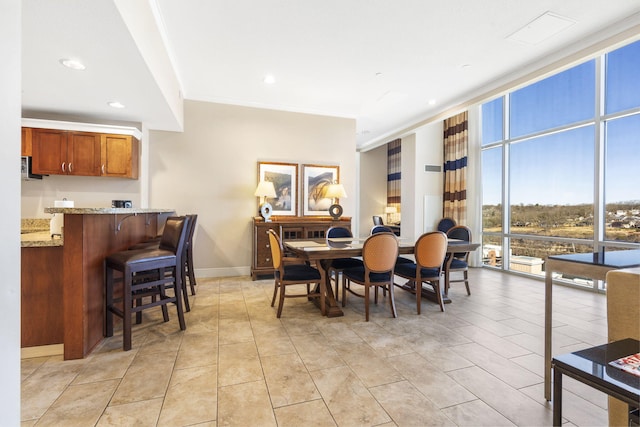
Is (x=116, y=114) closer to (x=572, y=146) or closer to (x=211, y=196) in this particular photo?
(x=211, y=196)

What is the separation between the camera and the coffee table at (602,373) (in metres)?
0.88

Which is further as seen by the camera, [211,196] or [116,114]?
[211,196]

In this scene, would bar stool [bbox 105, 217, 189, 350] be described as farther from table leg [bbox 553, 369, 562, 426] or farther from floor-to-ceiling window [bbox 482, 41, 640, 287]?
floor-to-ceiling window [bbox 482, 41, 640, 287]

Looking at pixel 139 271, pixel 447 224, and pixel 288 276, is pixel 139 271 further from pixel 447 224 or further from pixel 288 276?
pixel 447 224

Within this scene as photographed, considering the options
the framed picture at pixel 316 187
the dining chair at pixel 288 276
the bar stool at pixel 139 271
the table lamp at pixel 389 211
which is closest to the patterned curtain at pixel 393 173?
the table lamp at pixel 389 211

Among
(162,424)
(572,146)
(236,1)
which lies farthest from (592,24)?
(162,424)

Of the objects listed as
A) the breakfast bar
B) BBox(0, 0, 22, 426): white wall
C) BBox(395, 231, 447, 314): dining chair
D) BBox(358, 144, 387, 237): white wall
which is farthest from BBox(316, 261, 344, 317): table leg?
BBox(358, 144, 387, 237): white wall

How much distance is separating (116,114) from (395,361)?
4.78 metres

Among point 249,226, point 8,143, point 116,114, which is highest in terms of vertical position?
point 116,114

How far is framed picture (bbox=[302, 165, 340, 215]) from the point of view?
18.1ft

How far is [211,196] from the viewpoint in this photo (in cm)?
507

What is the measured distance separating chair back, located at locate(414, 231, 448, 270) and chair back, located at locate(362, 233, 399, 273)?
1.02ft

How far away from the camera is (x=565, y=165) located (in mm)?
4715

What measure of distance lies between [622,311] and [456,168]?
18.4ft
